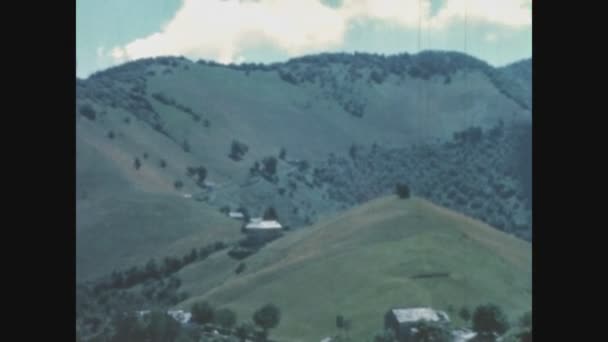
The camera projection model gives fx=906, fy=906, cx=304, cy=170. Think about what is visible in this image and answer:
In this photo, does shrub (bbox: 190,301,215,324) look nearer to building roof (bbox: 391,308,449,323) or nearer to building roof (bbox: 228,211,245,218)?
building roof (bbox: 391,308,449,323)

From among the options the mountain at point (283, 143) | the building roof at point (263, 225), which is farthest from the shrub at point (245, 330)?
the building roof at point (263, 225)

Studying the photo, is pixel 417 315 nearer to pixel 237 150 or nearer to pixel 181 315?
pixel 181 315

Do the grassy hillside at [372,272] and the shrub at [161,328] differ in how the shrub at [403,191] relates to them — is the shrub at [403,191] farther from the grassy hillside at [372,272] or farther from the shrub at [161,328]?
the shrub at [161,328]

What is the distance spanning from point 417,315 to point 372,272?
2.50 meters

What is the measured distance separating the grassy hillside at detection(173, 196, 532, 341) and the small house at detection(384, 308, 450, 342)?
36cm

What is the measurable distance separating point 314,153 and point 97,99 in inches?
382

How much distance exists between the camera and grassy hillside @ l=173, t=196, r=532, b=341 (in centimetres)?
2388

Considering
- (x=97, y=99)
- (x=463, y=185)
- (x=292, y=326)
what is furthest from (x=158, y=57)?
(x=292, y=326)

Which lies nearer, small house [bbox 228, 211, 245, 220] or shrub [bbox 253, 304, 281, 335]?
shrub [bbox 253, 304, 281, 335]

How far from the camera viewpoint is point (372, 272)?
82.5ft

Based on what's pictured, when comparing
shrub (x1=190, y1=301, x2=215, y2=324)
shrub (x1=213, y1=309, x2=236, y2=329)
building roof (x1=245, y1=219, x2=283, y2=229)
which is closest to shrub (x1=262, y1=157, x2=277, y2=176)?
building roof (x1=245, y1=219, x2=283, y2=229)

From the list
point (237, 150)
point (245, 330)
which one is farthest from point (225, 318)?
point (237, 150)

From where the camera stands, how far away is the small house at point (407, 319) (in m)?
20.8
